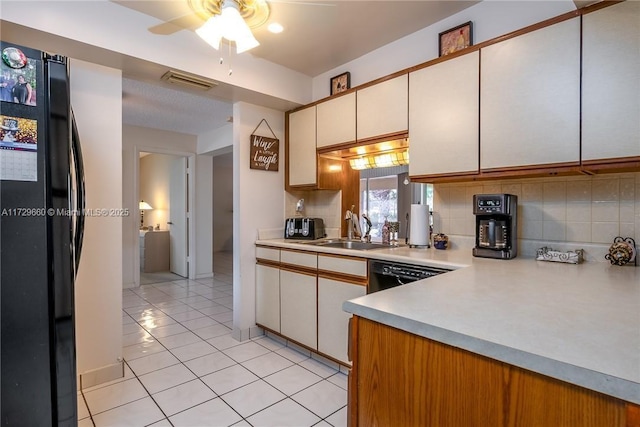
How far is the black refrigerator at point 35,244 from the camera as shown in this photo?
1.21 meters

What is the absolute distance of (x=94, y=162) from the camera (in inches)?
81.5

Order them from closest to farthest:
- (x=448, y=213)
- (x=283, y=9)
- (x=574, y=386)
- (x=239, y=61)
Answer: (x=574, y=386), (x=283, y=9), (x=448, y=213), (x=239, y=61)

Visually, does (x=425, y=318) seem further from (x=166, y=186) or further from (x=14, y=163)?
(x=166, y=186)

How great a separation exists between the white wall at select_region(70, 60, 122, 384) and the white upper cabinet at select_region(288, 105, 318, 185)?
142 centimetres

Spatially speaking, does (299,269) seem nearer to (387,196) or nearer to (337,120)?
(387,196)

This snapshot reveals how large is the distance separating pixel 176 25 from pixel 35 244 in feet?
5.42

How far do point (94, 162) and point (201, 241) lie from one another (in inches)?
136

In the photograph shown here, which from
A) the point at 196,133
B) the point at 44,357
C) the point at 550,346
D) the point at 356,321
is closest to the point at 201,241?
the point at 196,133

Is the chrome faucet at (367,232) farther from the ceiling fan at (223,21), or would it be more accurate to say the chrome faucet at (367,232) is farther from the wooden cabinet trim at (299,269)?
the ceiling fan at (223,21)

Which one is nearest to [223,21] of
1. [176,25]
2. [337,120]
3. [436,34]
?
[176,25]

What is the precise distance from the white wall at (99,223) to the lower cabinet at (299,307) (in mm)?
1185

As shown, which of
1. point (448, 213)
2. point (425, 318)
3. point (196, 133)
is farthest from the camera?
point (196, 133)

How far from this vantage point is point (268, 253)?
9.23 ft

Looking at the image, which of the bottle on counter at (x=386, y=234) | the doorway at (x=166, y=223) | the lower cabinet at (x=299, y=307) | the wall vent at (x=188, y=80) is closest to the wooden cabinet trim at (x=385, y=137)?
the bottle on counter at (x=386, y=234)
